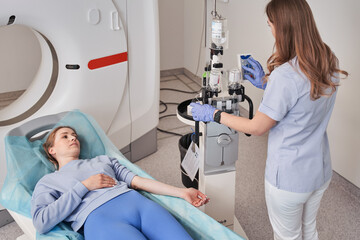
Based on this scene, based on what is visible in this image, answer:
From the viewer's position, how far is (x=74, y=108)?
7.45 ft

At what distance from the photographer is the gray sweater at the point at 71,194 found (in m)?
1.56

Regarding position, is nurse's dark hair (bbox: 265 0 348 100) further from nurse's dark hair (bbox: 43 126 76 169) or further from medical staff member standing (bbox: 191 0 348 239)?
nurse's dark hair (bbox: 43 126 76 169)

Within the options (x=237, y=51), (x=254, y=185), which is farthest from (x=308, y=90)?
(x=237, y=51)

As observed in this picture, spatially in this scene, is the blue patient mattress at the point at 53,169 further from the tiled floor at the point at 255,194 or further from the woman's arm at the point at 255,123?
the tiled floor at the point at 255,194

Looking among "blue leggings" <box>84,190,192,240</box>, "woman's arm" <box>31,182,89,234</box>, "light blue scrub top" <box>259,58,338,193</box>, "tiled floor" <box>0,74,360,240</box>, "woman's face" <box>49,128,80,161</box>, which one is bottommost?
"tiled floor" <box>0,74,360,240</box>

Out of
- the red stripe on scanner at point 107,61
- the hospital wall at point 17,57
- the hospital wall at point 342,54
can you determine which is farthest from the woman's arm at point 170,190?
the hospital wall at point 17,57

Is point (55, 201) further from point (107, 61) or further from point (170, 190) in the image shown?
point (107, 61)

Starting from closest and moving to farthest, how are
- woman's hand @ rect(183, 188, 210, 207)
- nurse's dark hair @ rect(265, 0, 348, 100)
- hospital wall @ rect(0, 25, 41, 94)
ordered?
nurse's dark hair @ rect(265, 0, 348, 100) < woman's hand @ rect(183, 188, 210, 207) < hospital wall @ rect(0, 25, 41, 94)

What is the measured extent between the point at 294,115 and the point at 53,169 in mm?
1163

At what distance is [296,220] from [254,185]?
3.18 feet

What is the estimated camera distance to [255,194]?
2.44m

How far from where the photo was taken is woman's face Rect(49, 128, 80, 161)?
1865 millimetres

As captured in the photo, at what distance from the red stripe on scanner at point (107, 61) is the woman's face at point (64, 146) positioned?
1.68ft

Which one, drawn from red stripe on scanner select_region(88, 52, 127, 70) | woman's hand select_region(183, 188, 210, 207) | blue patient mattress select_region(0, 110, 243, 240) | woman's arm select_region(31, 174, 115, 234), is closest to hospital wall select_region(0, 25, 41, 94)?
red stripe on scanner select_region(88, 52, 127, 70)
